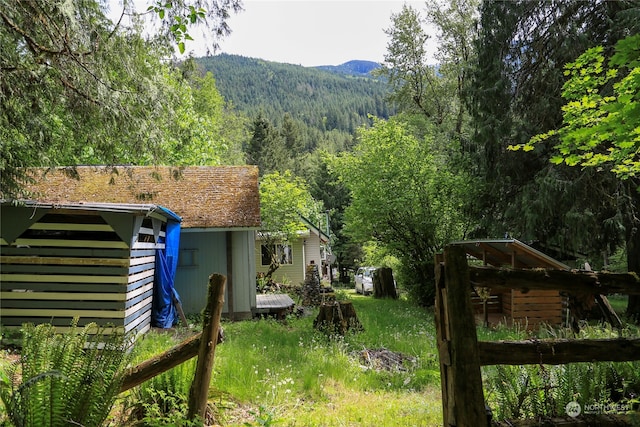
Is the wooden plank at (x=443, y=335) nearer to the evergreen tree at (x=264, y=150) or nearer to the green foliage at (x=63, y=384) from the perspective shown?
the green foliage at (x=63, y=384)

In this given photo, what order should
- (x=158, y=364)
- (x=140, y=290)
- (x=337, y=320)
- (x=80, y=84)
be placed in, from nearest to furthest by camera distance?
(x=158, y=364)
(x=80, y=84)
(x=140, y=290)
(x=337, y=320)

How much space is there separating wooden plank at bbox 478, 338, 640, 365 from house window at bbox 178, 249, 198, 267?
36.3ft

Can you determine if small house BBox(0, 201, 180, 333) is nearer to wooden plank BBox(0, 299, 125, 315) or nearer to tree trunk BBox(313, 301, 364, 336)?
wooden plank BBox(0, 299, 125, 315)

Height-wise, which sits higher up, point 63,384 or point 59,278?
point 59,278

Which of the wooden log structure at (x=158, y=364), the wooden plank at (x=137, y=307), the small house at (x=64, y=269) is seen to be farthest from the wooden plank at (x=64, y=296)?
the wooden log structure at (x=158, y=364)

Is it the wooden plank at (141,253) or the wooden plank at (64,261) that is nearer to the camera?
the wooden plank at (64,261)

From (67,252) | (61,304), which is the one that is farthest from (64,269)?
(61,304)

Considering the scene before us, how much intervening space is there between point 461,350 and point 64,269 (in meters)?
7.74

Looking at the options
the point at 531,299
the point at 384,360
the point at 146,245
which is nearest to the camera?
the point at 384,360

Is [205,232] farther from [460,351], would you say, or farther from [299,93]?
[299,93]

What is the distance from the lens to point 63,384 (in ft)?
8.77

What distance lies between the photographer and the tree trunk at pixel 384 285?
67.6 ft

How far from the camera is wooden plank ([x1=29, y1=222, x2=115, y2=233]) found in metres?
7.98

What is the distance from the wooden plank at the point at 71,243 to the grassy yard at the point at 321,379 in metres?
1.89
